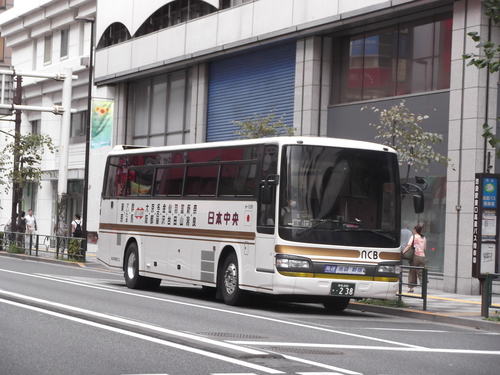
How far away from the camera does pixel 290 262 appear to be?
15.3 metres

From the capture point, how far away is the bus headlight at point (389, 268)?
15.8m

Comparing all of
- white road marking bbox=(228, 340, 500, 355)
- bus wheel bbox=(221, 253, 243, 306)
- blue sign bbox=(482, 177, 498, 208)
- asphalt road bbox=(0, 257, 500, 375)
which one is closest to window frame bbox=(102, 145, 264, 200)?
bus wheel bbox=(221, 253, 243, 306)

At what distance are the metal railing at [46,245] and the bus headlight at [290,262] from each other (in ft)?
58.8

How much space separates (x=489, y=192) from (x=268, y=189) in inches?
158

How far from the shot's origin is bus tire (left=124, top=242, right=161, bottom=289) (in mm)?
20359

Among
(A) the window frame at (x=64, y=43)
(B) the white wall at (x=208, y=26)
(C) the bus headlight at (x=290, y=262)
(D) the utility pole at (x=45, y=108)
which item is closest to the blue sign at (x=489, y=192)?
(C) the bus headlight at (x=290, y=262)

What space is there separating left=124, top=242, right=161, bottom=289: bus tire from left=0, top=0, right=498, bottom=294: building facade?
754 centimetres

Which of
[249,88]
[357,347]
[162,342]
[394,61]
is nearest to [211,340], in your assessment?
[162,342]

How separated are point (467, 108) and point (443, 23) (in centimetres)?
296

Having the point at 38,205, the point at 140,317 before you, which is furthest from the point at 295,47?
the point at 38,205

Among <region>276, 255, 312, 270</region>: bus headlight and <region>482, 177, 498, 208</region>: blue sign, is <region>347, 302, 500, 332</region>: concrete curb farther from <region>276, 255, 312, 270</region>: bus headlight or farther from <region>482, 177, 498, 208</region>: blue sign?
<region>276, 255, 312, 270</region>: bus headlight

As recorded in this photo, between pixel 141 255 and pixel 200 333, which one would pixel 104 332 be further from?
pixel 141 255

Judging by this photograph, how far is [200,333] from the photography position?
36.0ft

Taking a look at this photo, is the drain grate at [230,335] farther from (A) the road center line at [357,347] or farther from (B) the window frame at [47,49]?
(B) the window frame at [47,49]
